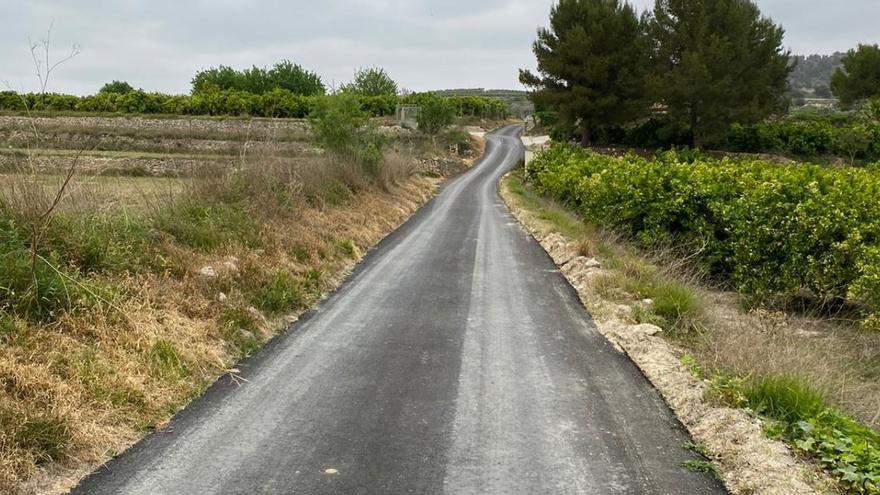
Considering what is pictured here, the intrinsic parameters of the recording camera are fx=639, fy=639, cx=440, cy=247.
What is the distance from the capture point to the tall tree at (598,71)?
49.1m

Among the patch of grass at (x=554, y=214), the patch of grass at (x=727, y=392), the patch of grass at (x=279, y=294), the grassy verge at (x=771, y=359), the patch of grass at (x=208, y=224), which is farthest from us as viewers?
the patch of grass at (x=554, y=214)

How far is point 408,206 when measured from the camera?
3002 centimetres

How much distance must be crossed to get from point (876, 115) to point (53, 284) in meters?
65.6

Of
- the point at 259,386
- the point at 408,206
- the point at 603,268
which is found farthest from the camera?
the point at 408,206

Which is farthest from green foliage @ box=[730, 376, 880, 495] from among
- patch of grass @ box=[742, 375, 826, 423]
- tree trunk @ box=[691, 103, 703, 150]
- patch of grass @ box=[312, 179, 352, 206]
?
tree trunk @ box=[691, 103, 703, 150]

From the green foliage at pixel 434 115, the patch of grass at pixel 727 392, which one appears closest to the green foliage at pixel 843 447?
the patch of grass at pixel 727 392

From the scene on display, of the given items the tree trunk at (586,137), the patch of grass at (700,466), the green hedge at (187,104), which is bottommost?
the patch of grass at (700,466)

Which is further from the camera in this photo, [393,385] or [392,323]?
[392,323]

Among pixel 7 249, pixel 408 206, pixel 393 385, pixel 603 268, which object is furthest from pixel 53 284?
pixel 408 206

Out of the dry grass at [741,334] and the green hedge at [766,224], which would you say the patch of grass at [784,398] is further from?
the green hedge at [766,224]

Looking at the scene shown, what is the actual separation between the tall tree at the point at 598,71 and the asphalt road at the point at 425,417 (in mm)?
41074

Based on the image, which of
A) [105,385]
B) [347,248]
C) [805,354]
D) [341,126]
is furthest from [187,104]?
[805,354]

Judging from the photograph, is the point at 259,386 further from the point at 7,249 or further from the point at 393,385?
the point at 7,249

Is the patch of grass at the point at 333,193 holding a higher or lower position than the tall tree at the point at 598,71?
lower
